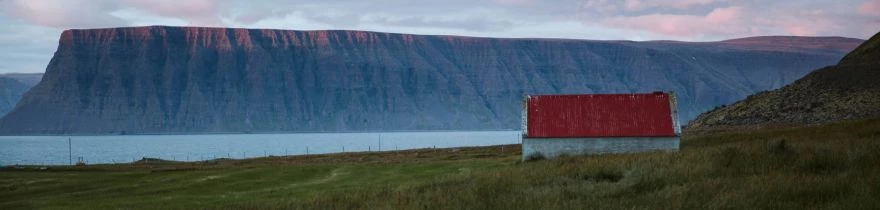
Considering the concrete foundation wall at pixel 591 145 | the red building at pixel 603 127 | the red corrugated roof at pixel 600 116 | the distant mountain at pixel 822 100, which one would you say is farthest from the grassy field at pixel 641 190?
the distant mountain at pixel 822 100

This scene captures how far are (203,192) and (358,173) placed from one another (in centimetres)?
1063

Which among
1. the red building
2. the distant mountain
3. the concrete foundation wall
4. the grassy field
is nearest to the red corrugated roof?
the red building

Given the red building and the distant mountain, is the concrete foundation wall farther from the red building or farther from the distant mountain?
the distant mountain

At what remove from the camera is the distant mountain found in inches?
3351

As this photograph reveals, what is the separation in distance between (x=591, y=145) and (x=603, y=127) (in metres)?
1.38

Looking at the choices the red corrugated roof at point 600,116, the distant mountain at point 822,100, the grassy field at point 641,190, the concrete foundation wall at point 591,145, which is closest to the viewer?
the grassy field at point 641,190

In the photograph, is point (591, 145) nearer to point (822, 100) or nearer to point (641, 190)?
point (641, 190)

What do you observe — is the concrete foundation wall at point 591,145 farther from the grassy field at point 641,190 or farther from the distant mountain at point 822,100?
the distant mountain at point 822,100

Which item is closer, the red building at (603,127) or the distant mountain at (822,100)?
the red building at (603,127)

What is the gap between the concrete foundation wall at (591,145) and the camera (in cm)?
→ 5266

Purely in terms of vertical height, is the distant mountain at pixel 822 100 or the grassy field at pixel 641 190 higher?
the distant mountain at pixel 822 100

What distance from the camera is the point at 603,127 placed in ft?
176

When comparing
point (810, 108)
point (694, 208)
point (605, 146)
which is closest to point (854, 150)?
point (694, 208)

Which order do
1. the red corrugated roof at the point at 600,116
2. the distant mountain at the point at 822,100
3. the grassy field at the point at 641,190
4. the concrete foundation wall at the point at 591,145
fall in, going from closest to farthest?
1. the grassy field at the point at 641,190
2. the concrete foundation wall at the point at 591,145
3. the red corrugated roof at the point at 600,116
4. the distant mountain at the point at 822,100
